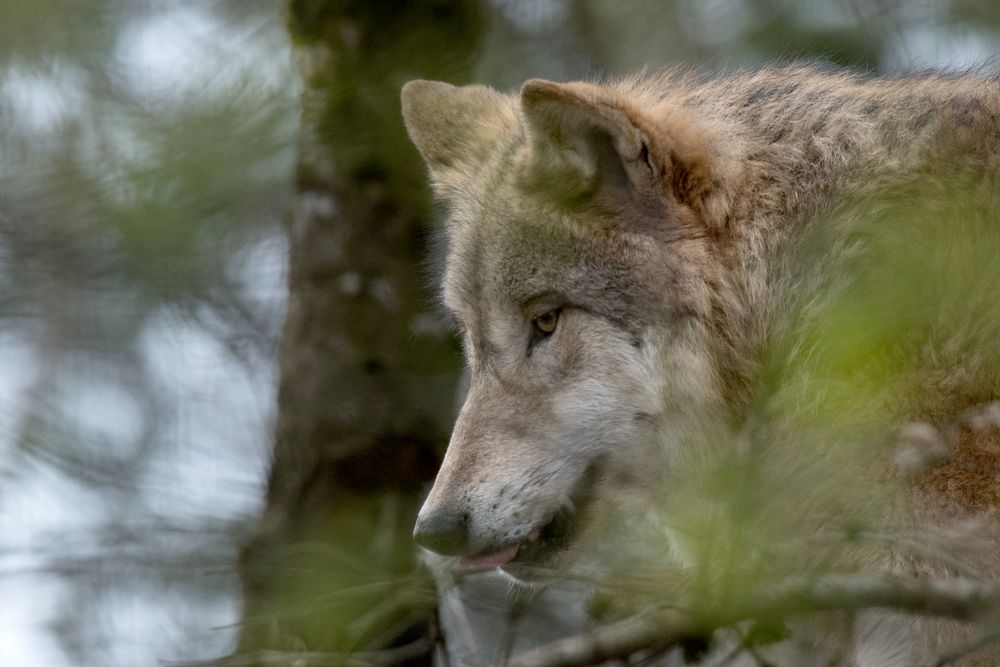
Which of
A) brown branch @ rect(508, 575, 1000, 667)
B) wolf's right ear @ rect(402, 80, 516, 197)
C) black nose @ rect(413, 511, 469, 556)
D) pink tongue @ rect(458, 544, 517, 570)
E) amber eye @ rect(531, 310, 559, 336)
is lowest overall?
pink tongue @ rect(458, 544, 517, 570)

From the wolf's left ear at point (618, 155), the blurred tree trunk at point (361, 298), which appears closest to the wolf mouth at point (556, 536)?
the blurred tree trunk at point (361, 298)

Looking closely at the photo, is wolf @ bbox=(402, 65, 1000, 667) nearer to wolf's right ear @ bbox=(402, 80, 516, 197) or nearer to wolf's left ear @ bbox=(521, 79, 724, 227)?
wolf's left ear @ bbox=(521, 79, 724, 227)

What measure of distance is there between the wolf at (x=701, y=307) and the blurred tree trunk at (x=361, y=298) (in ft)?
2.26

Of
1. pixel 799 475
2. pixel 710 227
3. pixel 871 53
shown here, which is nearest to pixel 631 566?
pixel 799 475

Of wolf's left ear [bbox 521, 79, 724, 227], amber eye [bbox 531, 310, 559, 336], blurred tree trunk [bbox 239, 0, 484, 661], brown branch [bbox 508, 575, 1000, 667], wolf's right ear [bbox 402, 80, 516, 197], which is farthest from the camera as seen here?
blurred tree trunk [bbox 239, 0, 484, 661]

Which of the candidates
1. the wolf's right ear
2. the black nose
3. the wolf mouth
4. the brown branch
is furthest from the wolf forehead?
the brown branch

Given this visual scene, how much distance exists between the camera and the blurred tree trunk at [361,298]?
4379 mm

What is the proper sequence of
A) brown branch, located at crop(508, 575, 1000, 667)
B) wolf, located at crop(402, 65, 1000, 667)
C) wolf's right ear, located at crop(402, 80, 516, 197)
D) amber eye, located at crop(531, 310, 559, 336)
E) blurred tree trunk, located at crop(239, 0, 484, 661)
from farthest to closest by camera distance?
1. blurred tree trunk, located at crop(239, 0, 484, 661)
2. wolf's right ear, located at crop(402, 80, 516, 197)
3. amber eye, located at crop(531, 310, 559, 336)
4. wolf, located at crop(402, 65, 1000, 667)
5. brown branch, located at crop(508, 575, 1000, 667)

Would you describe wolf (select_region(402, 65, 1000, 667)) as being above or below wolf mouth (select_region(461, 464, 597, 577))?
above

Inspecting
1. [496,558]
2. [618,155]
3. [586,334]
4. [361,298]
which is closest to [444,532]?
[496,558]

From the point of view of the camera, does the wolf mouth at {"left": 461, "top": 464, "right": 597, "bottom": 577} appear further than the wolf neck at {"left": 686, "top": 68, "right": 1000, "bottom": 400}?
Yes

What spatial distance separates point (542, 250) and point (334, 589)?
4.43 feet

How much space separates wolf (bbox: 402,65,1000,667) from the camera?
3.05 metres

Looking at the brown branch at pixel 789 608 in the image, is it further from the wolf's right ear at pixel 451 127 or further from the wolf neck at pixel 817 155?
the wolf's right ear at pixel 451 127
